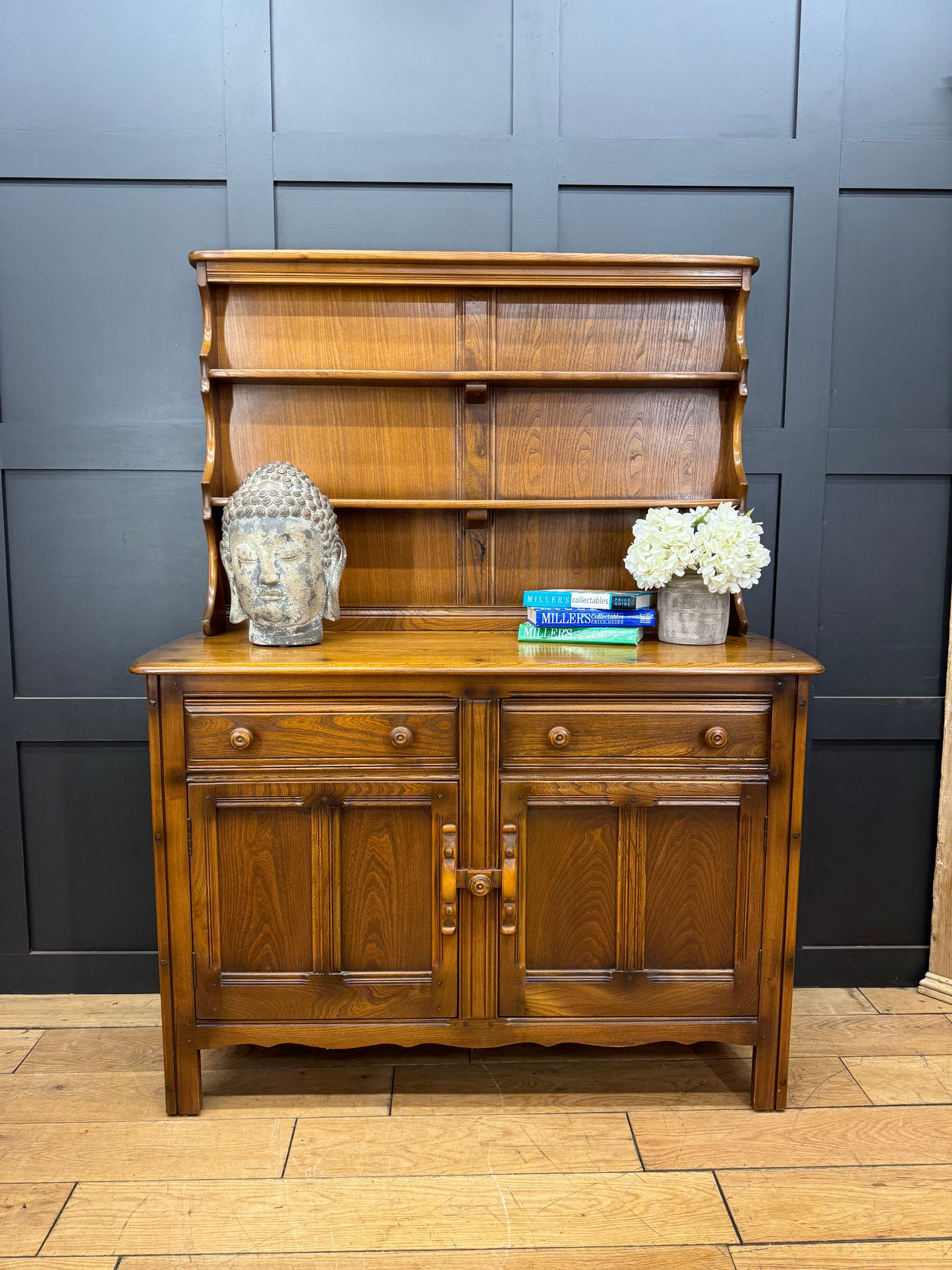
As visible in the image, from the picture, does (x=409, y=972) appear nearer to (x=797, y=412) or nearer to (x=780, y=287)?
(x=797, y=412)

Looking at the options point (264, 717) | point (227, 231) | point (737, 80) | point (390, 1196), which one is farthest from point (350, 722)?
point (737, 80)

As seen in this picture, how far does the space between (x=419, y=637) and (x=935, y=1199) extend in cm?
164

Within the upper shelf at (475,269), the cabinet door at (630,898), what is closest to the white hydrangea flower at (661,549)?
the cabinet door at (630,898)

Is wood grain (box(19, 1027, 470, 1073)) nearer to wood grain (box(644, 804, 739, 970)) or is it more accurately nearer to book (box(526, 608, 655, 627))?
wood grain (box(644, 804, 739, 970))

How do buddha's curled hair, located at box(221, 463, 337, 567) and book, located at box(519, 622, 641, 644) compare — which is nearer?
buddha's curled hair, located at box(221, 463, 337, 567)

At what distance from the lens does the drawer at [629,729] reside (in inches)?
73.9

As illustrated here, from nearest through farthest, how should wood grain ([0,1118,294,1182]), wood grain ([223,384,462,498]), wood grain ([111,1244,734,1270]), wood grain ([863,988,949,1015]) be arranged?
wood grain ([111,1244,734,1270]), wood grain ([0,1118,294,1182]), wood grain ([223,384,462,498]), wood grain ([863,988,949,1015])

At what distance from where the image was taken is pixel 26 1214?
1670mm

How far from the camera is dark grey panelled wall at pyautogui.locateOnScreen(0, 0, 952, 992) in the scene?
90.3 inches

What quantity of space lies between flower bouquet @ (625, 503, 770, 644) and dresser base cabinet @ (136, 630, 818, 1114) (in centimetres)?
16

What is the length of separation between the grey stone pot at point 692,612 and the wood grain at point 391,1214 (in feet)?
3.90

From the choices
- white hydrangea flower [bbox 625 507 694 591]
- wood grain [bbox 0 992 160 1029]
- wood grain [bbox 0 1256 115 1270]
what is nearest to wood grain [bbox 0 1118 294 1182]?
wood grain [bbox 0 1256 115 1270]

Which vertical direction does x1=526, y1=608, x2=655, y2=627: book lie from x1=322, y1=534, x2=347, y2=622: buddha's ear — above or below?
below

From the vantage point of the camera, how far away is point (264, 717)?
72.9 inches
